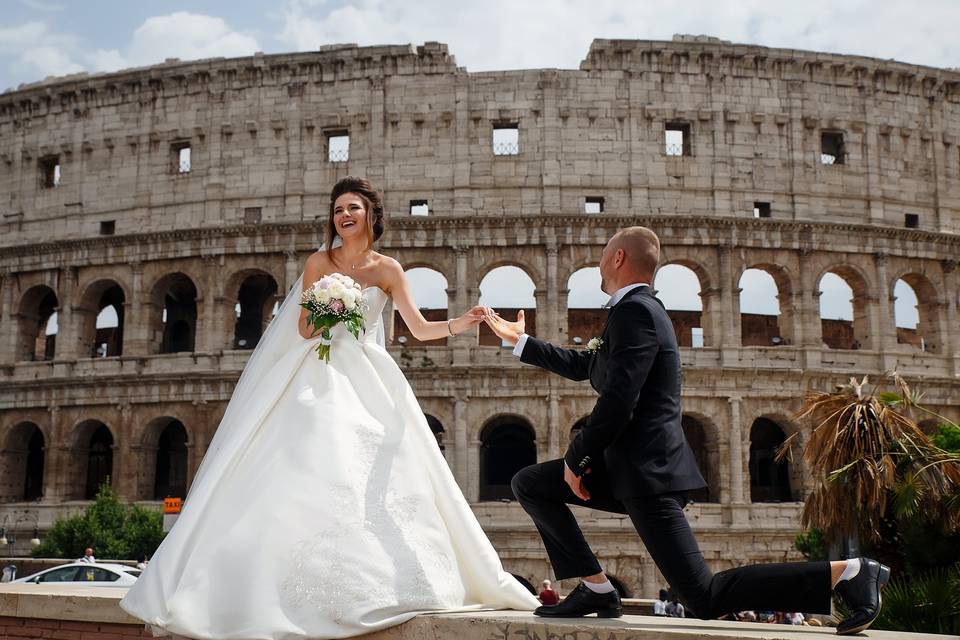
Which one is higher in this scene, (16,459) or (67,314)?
(67,314)

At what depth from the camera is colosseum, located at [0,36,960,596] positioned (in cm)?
2792

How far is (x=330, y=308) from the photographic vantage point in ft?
18.6

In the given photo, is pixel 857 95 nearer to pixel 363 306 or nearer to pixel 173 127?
pixel 173 127

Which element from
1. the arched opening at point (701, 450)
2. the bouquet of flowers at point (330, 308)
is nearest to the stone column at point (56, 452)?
the arched opening at point (701, 450)

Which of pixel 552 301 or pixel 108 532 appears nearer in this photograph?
pixel 108 532

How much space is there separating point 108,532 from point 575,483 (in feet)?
76.7

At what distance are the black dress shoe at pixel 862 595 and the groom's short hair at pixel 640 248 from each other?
5.66ft

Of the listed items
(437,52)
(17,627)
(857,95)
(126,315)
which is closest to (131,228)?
(126,315)

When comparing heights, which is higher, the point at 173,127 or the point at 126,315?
the point at 173,127

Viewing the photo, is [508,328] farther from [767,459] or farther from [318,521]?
[767,459]

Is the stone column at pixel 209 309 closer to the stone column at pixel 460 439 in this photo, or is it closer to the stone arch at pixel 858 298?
the stone column at pixel 460 439

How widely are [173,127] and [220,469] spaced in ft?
91.9

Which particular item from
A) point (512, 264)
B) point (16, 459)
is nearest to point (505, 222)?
point (512, 264)

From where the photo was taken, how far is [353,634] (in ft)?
15.3
